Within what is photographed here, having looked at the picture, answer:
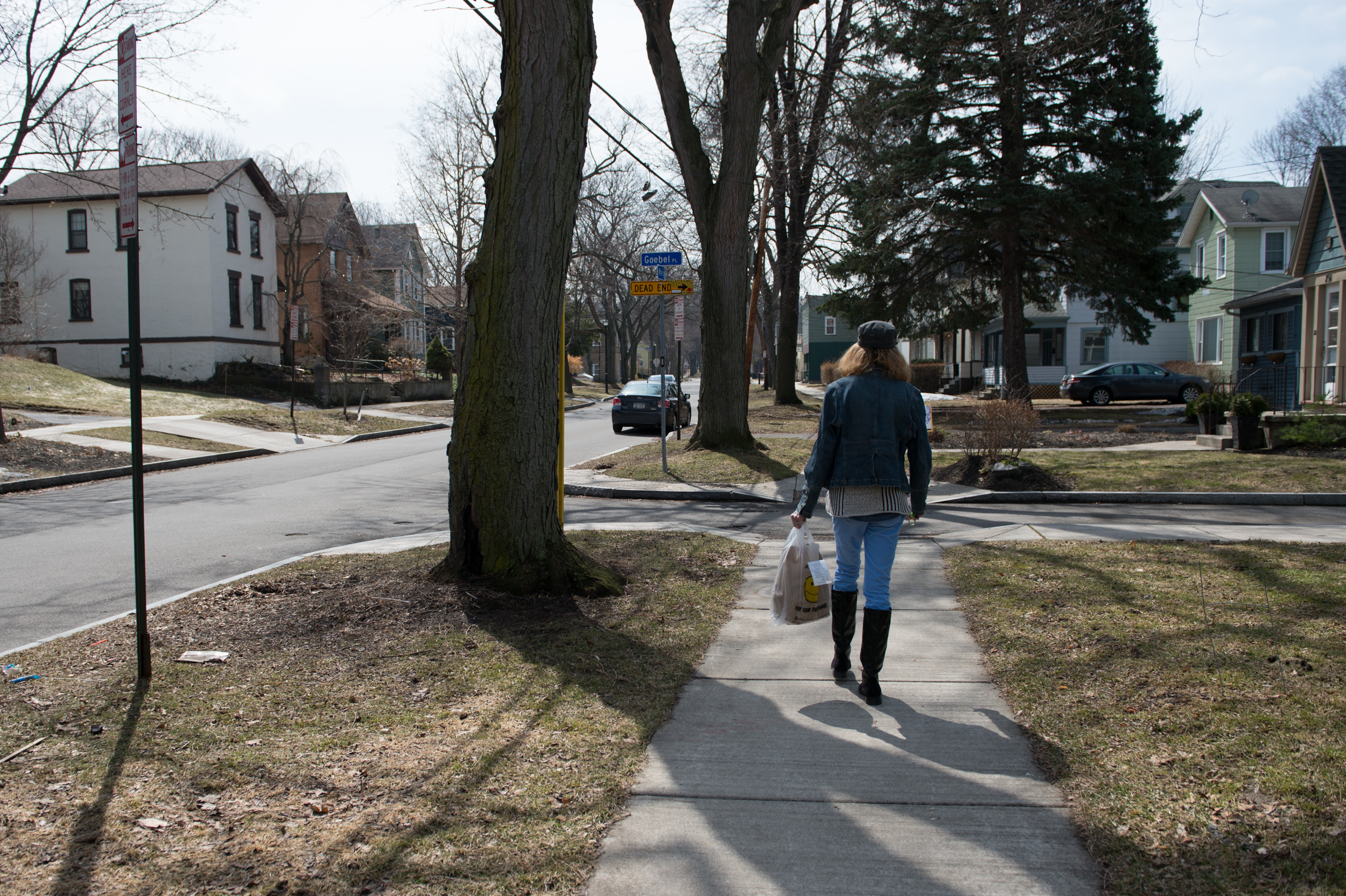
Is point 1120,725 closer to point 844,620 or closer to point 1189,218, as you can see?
point 844,620

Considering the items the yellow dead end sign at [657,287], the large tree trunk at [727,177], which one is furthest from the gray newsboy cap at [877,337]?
the large tree trunk at [727,177]

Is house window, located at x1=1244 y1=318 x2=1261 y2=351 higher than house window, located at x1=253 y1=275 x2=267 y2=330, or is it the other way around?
house window, located at x1=253 y1=275 x2=267 y2=330

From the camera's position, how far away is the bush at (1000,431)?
1284cm

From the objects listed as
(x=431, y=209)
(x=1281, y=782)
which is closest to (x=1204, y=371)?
(x=431, y=209)

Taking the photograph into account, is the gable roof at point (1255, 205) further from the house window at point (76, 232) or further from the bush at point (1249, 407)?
the house window at point (76, 232)

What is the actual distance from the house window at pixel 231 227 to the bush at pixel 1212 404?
36.3 metres

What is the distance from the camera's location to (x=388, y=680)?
4.64 m

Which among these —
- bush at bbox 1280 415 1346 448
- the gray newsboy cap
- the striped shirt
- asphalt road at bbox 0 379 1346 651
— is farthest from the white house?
the striped shirt

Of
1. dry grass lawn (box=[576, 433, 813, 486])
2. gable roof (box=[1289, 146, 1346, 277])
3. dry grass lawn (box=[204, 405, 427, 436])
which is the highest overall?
gable roof (box=[1289, 146, 1346, 277])

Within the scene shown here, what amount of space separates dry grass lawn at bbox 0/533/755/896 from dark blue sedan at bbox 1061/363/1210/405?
29746 millimetres

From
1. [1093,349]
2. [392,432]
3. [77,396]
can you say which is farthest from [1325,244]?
[77,396]

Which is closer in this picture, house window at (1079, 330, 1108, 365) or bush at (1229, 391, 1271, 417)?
bush at (1229, 391, 1271, 417)

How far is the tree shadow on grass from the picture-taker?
9.02 feet

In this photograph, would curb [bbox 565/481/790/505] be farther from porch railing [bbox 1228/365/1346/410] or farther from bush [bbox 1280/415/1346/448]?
porch railing [bbox 1228/365/1346/410]
